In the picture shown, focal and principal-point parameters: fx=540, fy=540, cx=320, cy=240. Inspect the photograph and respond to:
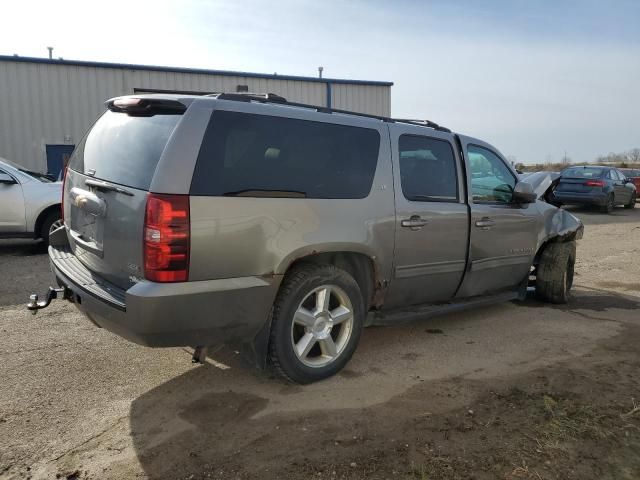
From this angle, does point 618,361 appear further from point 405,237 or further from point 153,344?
point 153,344

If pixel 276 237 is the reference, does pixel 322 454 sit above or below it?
below

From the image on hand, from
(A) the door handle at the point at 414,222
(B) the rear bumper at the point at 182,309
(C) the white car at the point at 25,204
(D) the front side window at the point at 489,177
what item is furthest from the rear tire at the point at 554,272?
(C) the white car at the point at 25,204

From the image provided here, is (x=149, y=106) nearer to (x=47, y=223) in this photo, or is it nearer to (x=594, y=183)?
(x=47, y=223)

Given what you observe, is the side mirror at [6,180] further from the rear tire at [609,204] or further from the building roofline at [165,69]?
the rear tire at [609,204]

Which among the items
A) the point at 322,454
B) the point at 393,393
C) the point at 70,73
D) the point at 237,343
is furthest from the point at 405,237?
the point at 70,73

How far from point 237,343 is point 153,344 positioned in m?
0.58

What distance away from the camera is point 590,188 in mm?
17250

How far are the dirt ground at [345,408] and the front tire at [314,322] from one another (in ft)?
0.56

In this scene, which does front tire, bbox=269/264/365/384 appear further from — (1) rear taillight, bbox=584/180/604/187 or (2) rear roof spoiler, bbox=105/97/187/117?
(1) rear taillight, bbox=584/180/604/187

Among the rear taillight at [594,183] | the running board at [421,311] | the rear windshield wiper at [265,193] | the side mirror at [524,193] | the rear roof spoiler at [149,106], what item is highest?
the rear roof spoiler at [149,106]

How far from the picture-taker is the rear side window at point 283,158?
3117 millimetres

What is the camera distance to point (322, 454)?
2.86 meters

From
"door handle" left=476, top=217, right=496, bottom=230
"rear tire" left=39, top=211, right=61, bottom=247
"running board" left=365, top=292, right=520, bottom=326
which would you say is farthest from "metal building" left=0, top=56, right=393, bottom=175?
"running board" left=365, top=292, right=520, bottom=326

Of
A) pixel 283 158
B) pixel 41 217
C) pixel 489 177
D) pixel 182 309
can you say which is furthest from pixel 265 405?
pixel 41 217
